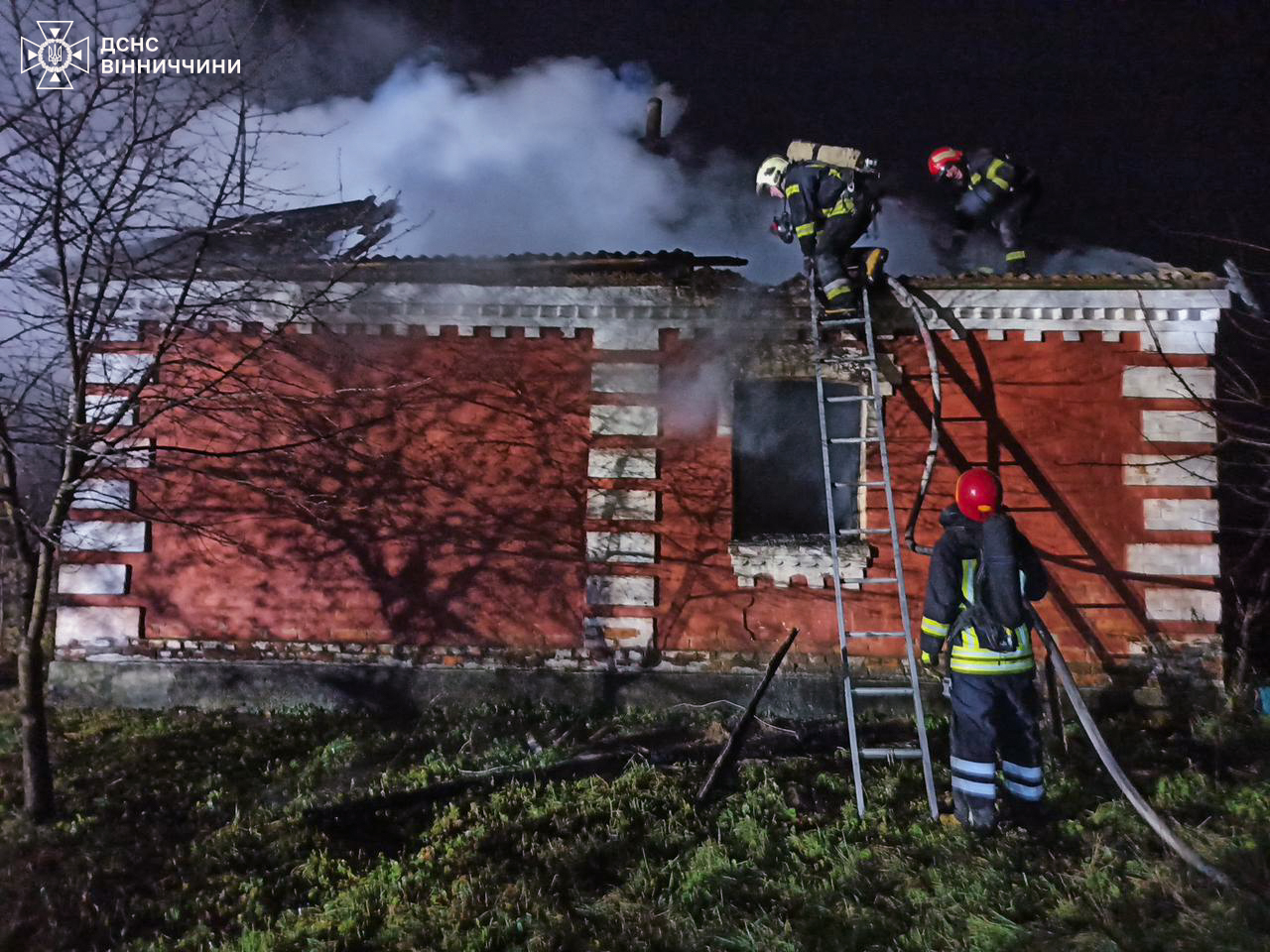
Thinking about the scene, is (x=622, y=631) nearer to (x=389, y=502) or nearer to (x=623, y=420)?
(x=623, y=420)

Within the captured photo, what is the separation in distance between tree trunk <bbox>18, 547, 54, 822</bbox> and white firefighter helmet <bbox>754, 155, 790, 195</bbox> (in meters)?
6.92

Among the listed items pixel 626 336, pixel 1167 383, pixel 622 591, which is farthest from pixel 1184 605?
pixel 626 336

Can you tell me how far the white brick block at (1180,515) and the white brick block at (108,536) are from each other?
9.58 meters

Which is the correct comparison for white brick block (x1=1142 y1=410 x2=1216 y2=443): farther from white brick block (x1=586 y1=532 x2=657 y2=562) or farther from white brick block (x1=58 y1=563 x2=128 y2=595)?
white brick block (x1=58 y1=563 x2=128 y2=595)

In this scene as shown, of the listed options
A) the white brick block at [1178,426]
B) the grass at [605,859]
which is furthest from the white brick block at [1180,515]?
the grass at [605,859]

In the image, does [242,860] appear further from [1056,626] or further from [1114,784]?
[1056,626]

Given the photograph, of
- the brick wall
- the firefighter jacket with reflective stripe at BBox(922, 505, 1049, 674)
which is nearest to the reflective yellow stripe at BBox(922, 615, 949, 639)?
the firefighter jacket with reflective stripe at BBox(922, 505, 1049, 674)

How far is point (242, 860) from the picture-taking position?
4.49m

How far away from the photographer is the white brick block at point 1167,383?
643 cm

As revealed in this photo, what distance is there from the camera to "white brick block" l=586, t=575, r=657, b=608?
22.0ft

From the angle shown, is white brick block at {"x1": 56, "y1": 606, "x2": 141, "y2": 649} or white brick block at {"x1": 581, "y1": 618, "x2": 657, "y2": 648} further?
white brick block at {"x1": 56, "y1": 606, "x2": 141, "y2": 649}

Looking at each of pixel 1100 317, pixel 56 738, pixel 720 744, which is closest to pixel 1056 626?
pixel 1100 317

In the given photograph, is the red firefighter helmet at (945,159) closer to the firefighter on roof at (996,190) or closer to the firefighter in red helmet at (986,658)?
the firefighter on roof at (996,190)

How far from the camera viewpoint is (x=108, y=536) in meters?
7.04
